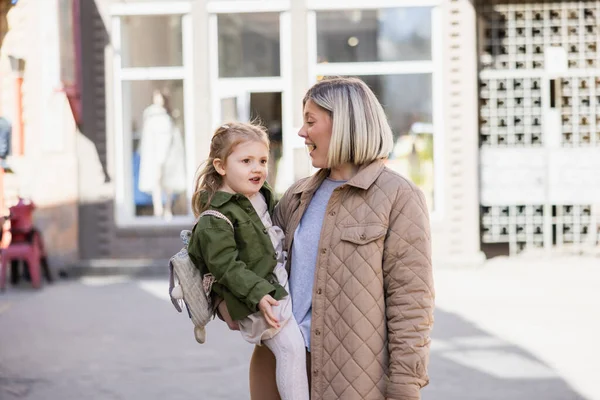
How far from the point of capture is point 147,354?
827cm

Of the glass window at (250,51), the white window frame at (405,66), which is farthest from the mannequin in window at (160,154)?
the white window frame at (405,66)

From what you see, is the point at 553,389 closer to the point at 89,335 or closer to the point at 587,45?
the point at 89,335

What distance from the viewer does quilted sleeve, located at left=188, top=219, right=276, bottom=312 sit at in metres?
3.35

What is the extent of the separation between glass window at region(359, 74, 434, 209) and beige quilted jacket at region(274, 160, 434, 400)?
422 inches

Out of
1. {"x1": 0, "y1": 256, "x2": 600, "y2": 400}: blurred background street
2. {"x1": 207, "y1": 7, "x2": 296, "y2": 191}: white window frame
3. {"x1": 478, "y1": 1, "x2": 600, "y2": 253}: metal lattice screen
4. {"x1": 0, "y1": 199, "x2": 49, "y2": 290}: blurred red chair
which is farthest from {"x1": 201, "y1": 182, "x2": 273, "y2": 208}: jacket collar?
{"x1": 478, "y1": 1, "x2": 600, "y2": 253}: metal lattice screen

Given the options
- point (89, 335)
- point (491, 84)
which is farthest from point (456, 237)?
point (89, 335)

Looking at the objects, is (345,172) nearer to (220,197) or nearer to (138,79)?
(220,197)

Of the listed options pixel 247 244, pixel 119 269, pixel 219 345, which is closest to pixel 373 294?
pixel 247 244

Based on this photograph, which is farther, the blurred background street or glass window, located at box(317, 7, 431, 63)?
glass window, located at box(317, 7, 431, 63)

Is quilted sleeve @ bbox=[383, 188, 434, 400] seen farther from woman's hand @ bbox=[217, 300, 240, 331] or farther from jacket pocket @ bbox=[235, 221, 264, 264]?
woman's hand @ bbox=[217, 300, 240, 331]

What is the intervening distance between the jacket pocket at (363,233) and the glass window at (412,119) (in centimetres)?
1077

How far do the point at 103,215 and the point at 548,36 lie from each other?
22.9 feet

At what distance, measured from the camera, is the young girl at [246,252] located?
337 centimetres

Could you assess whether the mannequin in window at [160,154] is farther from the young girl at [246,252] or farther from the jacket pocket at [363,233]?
the jacket pocket at [363,233]
